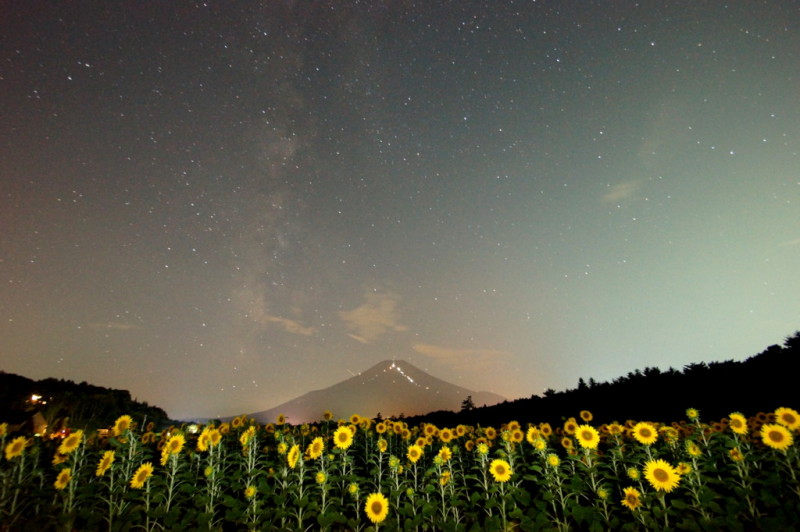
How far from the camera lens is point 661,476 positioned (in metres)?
5.11

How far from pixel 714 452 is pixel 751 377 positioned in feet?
13.5

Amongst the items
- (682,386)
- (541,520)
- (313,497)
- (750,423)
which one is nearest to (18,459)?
(313,497)

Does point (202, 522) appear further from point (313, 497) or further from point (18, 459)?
point (18, 459)

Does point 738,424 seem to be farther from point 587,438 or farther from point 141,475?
point 141,475

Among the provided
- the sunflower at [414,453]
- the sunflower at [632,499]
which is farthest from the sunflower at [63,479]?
the sunflower at [632,499]

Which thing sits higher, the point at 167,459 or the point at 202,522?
the point at 167,459

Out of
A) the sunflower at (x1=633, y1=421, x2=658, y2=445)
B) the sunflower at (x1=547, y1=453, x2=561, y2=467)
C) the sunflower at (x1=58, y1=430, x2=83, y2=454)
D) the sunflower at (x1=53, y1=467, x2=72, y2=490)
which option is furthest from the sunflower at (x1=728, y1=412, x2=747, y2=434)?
the sunflower at (x1=58, y1=430, x2=83, y2=454)

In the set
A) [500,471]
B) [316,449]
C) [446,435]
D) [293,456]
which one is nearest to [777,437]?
[500,471]

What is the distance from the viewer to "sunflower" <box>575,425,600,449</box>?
19.6 feet

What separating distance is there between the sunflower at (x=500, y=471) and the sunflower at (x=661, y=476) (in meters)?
1.90

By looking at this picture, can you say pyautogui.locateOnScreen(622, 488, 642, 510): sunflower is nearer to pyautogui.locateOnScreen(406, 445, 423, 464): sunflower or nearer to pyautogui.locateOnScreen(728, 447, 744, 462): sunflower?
pyautogui.locateOnScreen(728, 447, 744, 462): sunflower

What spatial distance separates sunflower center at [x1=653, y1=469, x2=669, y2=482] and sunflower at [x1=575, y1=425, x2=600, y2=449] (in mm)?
914

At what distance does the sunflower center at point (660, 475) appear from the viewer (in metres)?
5.07

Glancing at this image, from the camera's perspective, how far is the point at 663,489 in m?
5.02
